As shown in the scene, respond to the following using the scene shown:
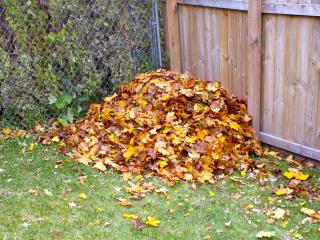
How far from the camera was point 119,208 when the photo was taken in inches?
147

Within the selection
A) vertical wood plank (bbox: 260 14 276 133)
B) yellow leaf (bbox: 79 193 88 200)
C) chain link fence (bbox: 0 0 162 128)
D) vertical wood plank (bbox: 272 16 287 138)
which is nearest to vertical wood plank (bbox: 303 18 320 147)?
vertical wood plank (bbox: 272 16 287 138)

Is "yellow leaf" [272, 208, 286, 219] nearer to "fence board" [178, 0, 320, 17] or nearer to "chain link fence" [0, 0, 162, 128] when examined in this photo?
"fence board" [178, 0, 320, 17]

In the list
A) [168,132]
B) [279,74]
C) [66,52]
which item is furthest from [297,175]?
[66,52]

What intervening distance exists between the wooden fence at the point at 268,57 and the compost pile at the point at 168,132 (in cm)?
24

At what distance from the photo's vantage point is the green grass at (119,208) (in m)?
3.41

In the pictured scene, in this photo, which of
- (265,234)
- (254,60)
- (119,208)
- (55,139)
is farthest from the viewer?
(55,139)

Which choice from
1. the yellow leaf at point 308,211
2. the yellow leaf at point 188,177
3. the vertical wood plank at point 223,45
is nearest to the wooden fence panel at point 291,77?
the vertical wood plank at point 223,45

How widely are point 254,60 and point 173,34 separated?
4.82 feet

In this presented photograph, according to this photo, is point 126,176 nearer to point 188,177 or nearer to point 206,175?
point 188,177

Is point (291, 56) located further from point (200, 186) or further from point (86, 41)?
point (86, 41)

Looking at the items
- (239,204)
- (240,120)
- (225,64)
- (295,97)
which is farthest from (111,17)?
(239,204)

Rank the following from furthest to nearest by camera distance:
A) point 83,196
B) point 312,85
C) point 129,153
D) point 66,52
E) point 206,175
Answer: point 66,52, point 129,153, point 206,175, point 312,85, point 83,196

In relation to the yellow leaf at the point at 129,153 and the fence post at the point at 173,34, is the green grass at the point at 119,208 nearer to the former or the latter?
the yellow leaf at the point at 129,153

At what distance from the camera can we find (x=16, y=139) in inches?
201
